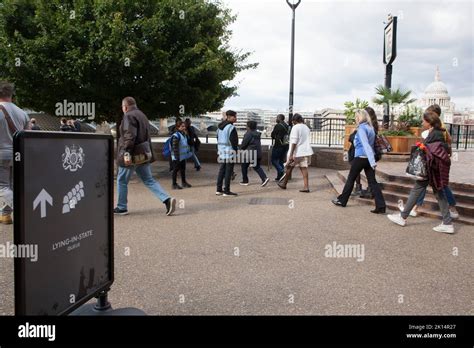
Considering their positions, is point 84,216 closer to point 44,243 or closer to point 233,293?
point 44,243

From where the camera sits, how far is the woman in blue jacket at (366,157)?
795cm

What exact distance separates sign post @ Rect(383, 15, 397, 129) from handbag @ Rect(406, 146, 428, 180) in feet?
32.7

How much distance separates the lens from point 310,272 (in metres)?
4.84

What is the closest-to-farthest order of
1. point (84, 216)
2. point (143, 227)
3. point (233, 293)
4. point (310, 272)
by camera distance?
point (84, 216)
point (233, 293)
point (310, 272)
point (143, 227)

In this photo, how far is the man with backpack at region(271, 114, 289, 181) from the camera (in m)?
12.4

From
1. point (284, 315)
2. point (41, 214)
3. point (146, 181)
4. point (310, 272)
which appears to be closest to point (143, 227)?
point (146, 181)

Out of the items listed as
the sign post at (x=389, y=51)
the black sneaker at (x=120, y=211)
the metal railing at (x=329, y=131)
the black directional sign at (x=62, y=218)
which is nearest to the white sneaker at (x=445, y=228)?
the black sneaker at (x=120, y=211)

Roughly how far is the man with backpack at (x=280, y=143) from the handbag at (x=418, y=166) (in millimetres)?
5772

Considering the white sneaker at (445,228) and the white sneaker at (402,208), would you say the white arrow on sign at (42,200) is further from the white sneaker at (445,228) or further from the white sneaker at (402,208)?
the white sneaker at (402,208)

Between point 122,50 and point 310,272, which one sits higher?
point 122,50

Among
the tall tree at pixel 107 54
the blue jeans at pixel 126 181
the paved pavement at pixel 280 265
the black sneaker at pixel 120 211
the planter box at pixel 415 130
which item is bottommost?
the paved pavement at pixel 280 265

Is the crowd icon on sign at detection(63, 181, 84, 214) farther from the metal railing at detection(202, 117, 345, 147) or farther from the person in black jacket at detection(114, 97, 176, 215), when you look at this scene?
the metal railing at detection(202, 117, 345, 147)

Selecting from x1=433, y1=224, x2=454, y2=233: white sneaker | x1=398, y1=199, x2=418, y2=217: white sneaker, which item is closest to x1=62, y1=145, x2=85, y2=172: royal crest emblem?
x1=433, y1=224, x2=454, y2=233: white sneaker

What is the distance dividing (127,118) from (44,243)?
5226 mm
